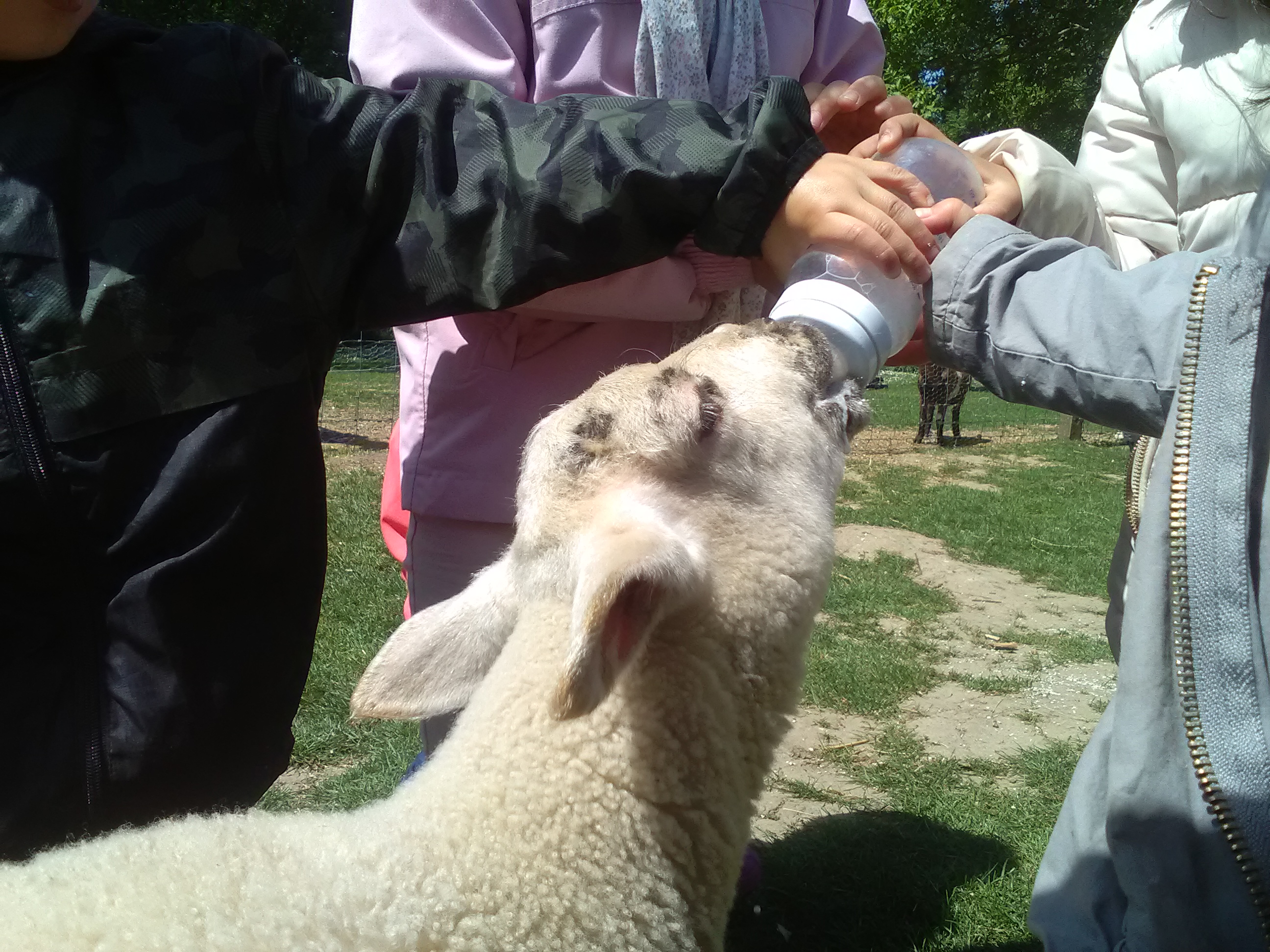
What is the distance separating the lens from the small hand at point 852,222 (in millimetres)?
2037

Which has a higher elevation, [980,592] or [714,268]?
[714,268]

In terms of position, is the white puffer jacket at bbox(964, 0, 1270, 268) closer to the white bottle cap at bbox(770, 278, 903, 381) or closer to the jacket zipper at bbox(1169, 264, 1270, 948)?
the white bottle cap at bbox(770, 278, 903, 381)

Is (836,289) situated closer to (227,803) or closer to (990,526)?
(227,803)

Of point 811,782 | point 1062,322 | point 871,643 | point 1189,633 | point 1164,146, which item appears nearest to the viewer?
point 1189,633

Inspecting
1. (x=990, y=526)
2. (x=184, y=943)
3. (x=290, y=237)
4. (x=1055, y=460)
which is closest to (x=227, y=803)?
(x=184, y=943)

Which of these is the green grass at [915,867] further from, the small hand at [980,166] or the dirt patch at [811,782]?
the small hand at [980,166]

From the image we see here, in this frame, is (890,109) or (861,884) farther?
(861,884)

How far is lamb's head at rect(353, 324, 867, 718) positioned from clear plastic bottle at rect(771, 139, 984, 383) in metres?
0.04

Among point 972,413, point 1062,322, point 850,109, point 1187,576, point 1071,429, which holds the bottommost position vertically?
point 972,413

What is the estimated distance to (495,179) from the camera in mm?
2146

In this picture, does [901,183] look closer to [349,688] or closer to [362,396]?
[349,688]

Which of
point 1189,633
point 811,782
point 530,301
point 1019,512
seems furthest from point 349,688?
point 1019,512

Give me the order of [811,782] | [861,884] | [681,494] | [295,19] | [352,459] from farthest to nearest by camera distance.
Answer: [295,19], [352,459], [811,782], [861,884], [681,494]

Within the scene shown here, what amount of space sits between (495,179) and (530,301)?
0.30m
